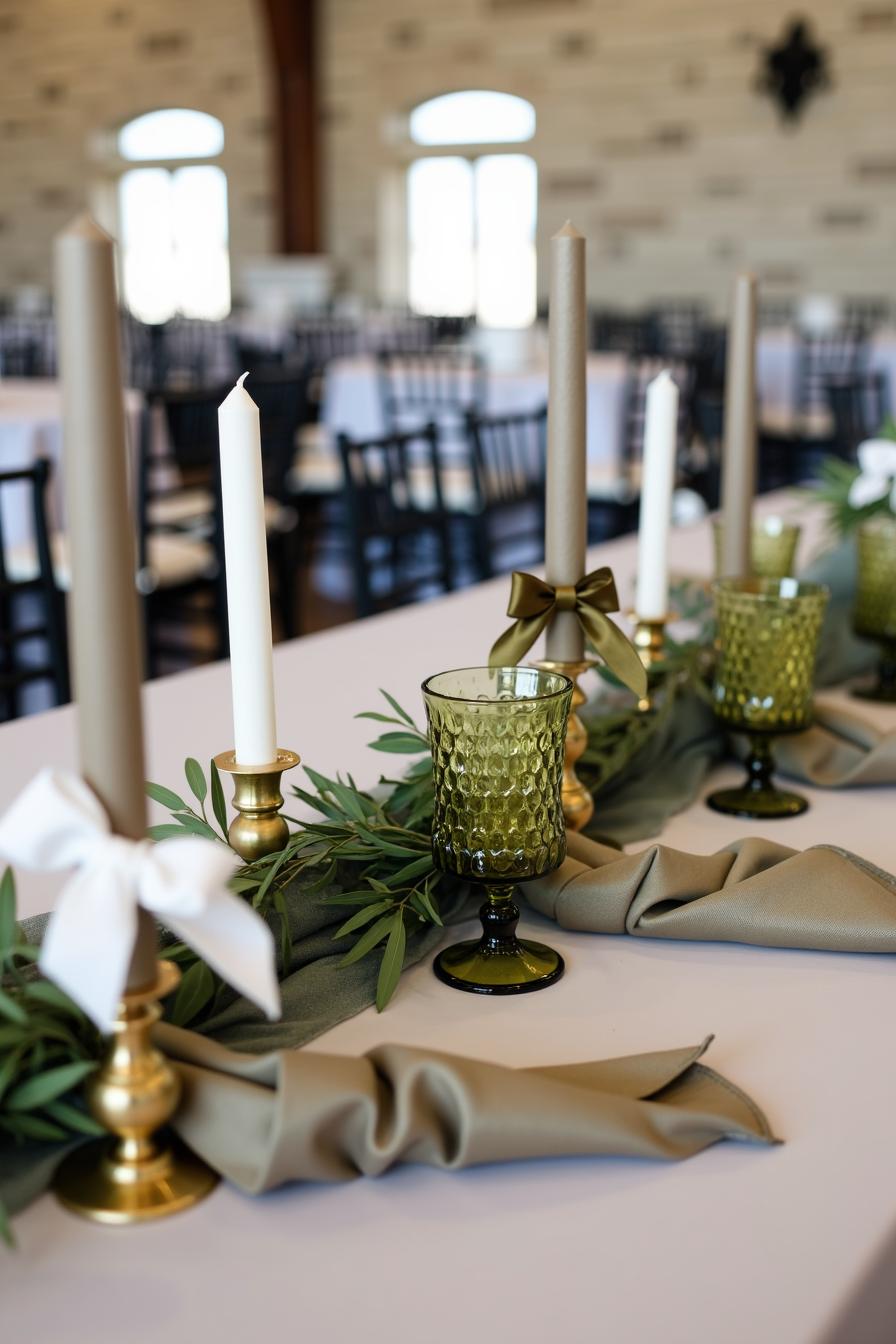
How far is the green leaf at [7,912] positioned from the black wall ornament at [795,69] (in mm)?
10229

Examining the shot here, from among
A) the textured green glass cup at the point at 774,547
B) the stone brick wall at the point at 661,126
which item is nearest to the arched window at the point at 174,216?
the stone brick wall at the point at 661,126

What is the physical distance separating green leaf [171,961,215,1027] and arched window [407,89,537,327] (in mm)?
11033

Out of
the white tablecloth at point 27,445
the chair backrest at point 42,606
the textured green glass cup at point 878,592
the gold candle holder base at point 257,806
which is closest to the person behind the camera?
the gold candle holder base at point 257,806

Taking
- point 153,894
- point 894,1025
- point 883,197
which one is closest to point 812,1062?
point 894,1025

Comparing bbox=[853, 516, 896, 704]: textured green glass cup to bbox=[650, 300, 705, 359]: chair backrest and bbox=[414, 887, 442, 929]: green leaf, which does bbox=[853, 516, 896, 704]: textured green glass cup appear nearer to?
bbox=[414, 887, 442, 929]: green leaf

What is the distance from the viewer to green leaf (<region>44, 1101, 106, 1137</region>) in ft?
1.89

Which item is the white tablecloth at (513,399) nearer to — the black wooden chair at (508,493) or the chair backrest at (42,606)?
the black wooden chair at (508,493)

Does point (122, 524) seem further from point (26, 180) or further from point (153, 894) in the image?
point (26, 180)

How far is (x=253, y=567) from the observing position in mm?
703

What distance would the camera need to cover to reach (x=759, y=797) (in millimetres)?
1098

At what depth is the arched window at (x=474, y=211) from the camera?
1126cm

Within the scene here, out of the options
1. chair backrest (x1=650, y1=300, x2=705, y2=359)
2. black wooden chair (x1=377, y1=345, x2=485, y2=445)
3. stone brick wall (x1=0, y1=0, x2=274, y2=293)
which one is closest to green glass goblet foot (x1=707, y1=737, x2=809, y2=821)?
black wooden chair (x1=377, y1=345, x2=485, y2=445)

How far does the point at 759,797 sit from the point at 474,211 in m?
11.2

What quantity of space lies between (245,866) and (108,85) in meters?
13.5
